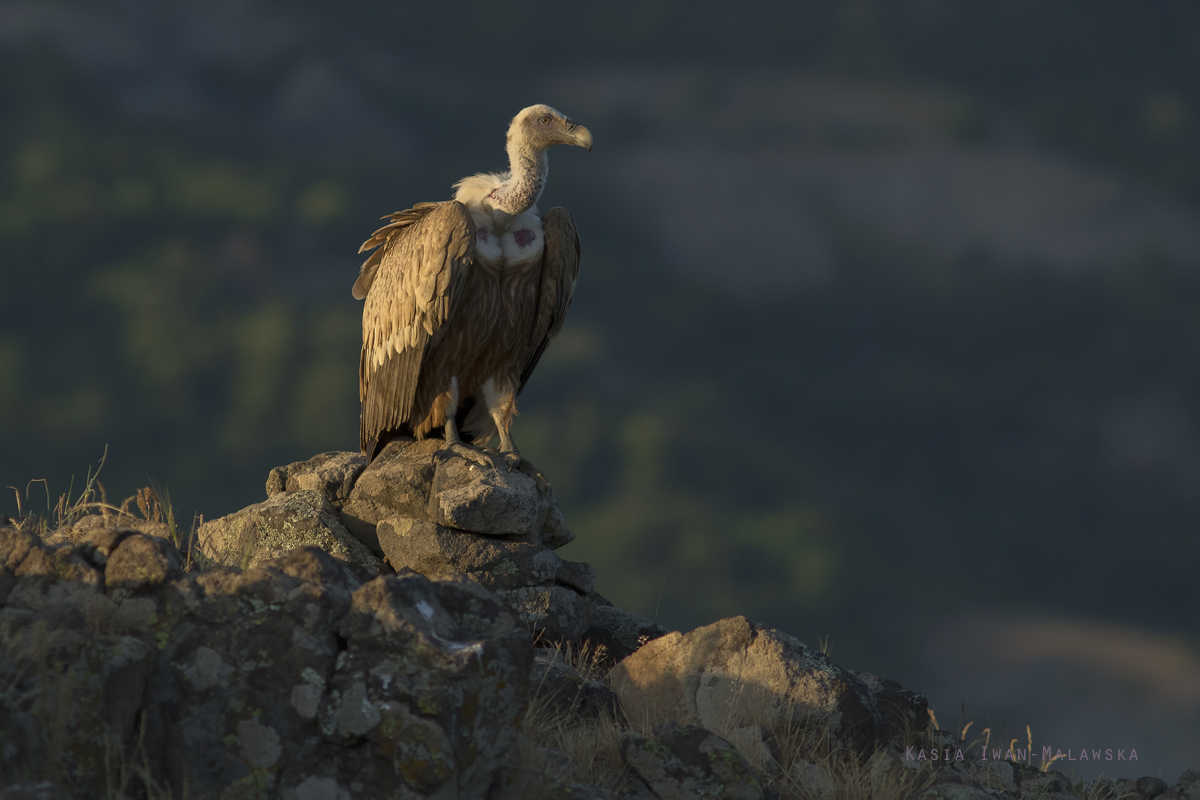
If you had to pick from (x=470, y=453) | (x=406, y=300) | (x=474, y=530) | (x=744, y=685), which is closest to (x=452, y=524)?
(x=474, y=530)

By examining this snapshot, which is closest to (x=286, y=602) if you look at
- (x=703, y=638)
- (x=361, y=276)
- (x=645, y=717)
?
(x=645, y=717)

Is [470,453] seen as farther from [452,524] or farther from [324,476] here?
[324,476]

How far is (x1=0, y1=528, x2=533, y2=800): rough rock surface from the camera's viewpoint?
4.66 metres

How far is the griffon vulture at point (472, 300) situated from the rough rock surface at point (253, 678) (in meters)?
4.91

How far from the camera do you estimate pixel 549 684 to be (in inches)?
302

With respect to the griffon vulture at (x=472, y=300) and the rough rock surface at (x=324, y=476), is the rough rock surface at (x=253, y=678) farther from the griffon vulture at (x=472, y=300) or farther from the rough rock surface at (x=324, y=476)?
the rough rock surface at (x=324, y=476)

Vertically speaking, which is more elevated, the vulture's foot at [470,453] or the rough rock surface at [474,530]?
the vulture's foot at [470,453]

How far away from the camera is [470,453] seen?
10141 millimetres

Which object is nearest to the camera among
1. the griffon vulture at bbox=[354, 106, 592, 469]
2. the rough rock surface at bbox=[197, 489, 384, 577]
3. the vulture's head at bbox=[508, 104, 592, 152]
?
the rough rock surface at bbox=[197, 489, 384, 577]

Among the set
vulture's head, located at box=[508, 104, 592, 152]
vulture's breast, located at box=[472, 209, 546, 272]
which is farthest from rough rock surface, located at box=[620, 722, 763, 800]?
vulture's head, located at box=[508, 104, 592, 152]

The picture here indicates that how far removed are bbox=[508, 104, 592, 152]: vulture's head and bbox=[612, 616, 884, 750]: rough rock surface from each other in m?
4.88

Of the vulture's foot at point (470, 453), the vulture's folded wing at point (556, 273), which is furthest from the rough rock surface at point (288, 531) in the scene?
the vulture's folded wing at point (556, 273)

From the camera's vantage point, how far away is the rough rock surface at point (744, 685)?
25.9 feet

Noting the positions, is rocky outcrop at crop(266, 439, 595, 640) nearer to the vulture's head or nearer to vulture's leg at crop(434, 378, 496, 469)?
vulture's leg at crop(434, 378, 496, 469)
